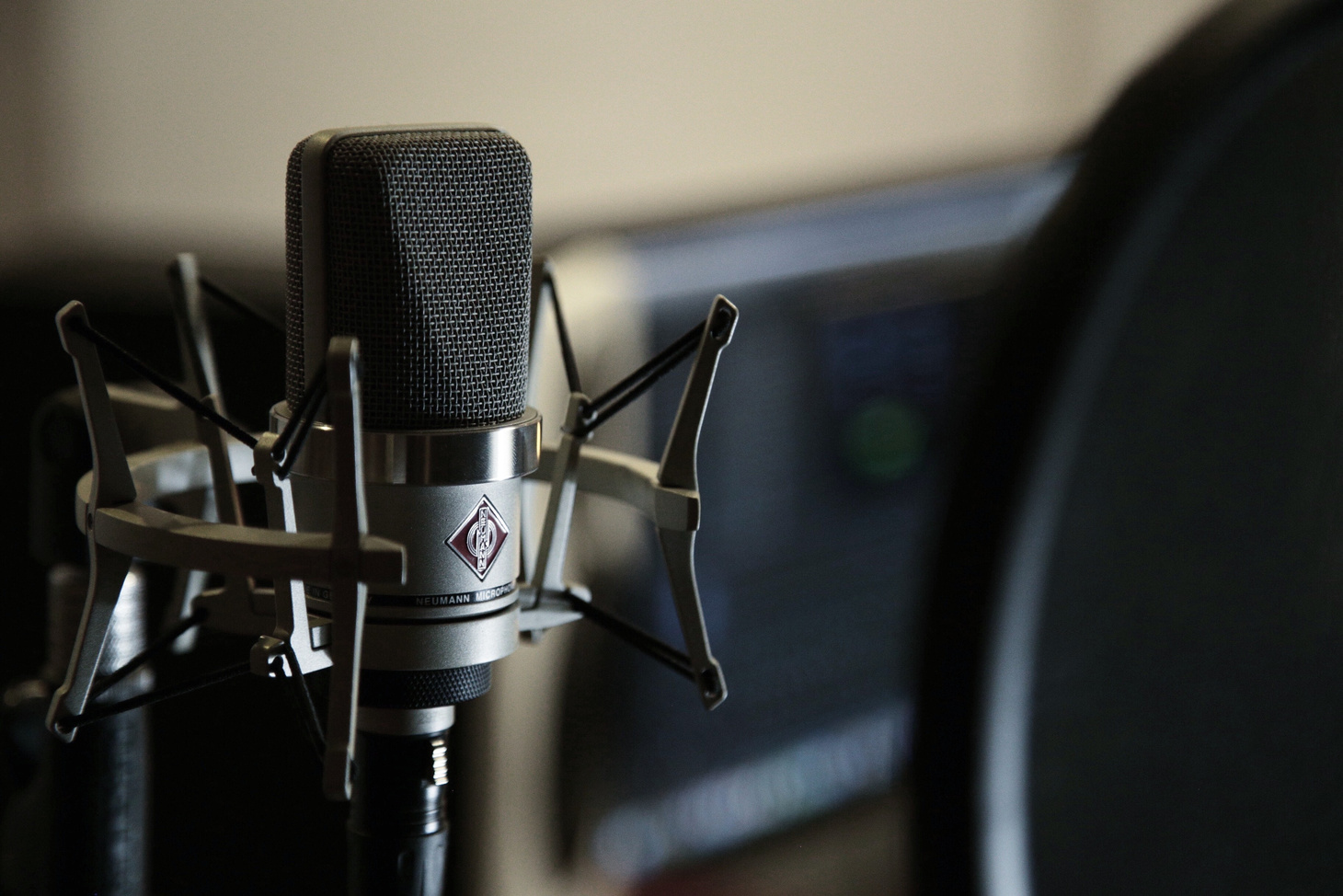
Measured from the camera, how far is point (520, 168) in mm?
282

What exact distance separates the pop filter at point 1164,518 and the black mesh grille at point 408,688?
0.10 meters

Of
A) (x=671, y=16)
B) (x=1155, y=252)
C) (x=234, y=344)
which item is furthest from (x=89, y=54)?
(x=1155, y=252)

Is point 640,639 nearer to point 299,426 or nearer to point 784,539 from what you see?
point 299,426

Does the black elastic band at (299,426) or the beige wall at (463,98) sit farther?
the beige wall at (463,98)

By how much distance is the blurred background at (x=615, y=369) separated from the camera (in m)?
0.65

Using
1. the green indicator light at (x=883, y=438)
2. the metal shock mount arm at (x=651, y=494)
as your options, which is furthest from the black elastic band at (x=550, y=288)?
the green indicator light at (x=883, y=438)

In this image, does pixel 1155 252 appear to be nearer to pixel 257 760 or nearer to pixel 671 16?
pixel 257 760

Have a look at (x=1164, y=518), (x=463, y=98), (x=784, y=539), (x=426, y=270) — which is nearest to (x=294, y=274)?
(x=426, y=270)

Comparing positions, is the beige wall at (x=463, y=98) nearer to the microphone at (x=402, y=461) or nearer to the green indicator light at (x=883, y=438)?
the green indicator light at (x=883, y=438)

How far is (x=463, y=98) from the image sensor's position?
103 centimetres

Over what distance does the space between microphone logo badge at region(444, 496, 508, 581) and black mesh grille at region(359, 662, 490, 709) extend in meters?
0.02

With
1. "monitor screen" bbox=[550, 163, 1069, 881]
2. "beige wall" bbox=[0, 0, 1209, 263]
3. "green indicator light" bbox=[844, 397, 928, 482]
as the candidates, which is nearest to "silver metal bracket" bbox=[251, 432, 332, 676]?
"monitor screen" bbox=[550, 163, 1069, 881]

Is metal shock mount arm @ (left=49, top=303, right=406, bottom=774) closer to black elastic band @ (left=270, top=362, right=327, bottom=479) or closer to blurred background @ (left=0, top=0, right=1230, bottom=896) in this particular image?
black elastic band @ (left=270, top=362, right=327, bottom=479)

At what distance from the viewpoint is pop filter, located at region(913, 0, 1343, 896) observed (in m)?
0.20
